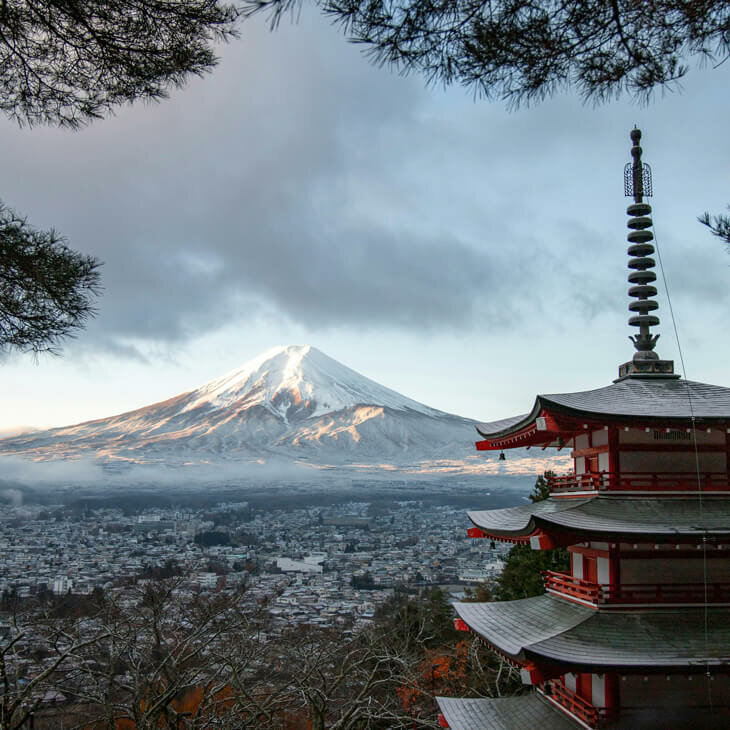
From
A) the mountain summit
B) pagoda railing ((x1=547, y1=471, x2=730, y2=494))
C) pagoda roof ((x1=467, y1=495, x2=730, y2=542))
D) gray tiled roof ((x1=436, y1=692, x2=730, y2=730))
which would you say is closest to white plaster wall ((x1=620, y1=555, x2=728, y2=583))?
pagoda roof ((x1=467, y1=495, x2=730, y2=542))

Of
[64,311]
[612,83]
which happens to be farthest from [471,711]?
[612,83]

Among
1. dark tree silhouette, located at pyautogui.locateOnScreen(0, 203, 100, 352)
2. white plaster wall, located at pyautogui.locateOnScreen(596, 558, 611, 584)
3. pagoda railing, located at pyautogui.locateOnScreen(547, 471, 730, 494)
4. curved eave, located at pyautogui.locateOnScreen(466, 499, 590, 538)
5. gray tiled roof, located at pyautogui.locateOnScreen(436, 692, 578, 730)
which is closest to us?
dark tree silhouette, located at pyautogui.locateOnScreen(0, 203, 100, 352)

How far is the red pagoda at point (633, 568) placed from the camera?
8055mm

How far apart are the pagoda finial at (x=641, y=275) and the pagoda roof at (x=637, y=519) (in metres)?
1.91

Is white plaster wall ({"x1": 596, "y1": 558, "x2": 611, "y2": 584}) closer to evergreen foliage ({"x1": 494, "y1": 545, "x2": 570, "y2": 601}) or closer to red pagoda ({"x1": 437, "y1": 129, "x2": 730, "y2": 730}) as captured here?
red pagoda ({"x1": 437, "y1": 129, "x2": 730, "y2": 730})

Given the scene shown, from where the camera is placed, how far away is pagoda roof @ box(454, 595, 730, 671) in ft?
25.3

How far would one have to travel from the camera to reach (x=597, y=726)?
26.8ft

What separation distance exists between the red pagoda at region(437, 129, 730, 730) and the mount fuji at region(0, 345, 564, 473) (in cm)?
8678

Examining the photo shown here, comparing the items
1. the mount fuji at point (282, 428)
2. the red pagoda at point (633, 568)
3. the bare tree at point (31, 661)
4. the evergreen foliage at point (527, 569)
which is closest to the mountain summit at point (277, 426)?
the mount fuji at point (282, 428)

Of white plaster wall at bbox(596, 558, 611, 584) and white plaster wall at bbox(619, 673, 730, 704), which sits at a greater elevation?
white plaster wall at bbox(596, 558, 611, 584)

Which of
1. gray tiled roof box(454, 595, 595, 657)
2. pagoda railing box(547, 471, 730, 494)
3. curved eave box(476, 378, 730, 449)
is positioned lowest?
gray tiled roof box(454, 595, 595, 657)

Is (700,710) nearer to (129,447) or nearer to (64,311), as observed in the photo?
(64,311)

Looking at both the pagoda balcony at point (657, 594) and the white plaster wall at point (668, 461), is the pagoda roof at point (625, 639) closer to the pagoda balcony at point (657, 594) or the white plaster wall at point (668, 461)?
the pagoda balcony at point (657, 594)

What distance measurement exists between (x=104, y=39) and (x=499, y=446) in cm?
792
